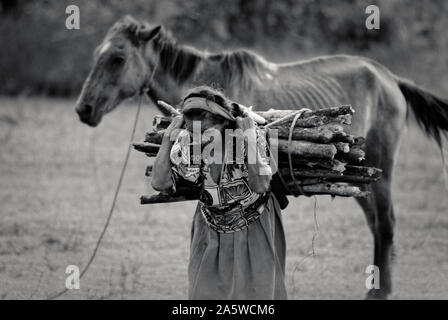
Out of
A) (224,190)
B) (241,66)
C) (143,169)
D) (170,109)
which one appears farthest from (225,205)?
(143,169)

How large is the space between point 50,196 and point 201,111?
6.09 m

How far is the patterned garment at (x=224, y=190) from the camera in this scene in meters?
3.73

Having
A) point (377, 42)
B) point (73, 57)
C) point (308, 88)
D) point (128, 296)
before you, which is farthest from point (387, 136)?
point (377, 42)

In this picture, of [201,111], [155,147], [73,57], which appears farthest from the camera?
[73,57]

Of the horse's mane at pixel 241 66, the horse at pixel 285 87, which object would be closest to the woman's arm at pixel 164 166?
the horse at pixel 285 87

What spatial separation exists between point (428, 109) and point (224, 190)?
10.8 feet

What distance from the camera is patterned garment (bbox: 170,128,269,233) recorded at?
3.73m

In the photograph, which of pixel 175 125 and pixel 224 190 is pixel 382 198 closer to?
pixel 224 190

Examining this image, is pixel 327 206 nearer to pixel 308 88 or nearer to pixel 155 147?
pixel 308 88

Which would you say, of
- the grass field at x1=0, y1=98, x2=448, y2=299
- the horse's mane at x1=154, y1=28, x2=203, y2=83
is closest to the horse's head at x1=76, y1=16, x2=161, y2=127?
the horse's mane at x1=154, y1=28, x2=203, y2=83

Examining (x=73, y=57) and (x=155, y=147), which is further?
(x=73, y=57)

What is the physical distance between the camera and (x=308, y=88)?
611cm

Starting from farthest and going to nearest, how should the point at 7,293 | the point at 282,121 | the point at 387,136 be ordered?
the point at 387,136, the point at 7,293, the point at 282,121

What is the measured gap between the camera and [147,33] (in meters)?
6.19
